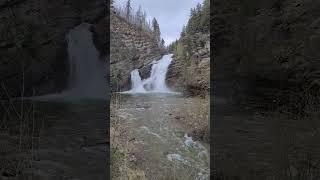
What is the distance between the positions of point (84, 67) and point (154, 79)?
84 centimetres

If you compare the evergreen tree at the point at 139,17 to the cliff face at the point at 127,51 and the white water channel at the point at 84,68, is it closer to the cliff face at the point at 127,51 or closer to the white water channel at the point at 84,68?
the cliff face at the point at 127,51

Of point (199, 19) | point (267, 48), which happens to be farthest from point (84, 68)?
point (267, 48)

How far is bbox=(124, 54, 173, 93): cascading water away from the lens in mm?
4184

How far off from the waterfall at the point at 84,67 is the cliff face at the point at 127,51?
0.74 ft

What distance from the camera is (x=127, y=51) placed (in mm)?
4203

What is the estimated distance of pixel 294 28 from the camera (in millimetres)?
3293

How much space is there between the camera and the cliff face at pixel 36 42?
344 centimetres

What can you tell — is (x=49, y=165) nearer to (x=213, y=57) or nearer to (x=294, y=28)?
(x=213, y=57)

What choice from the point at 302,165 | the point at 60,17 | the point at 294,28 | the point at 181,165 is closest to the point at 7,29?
the point at 60,17

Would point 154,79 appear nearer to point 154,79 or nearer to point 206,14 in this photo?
point 154,79

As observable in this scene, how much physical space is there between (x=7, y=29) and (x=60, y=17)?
0.49 m

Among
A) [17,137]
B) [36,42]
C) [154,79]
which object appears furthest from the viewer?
[154,79]

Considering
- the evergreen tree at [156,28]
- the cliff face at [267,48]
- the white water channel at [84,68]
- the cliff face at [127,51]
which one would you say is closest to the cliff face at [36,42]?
the white water channel at [84,68]

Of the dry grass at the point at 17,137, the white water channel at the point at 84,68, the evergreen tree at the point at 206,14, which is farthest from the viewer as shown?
the evergreen tree at the point at 206,14
